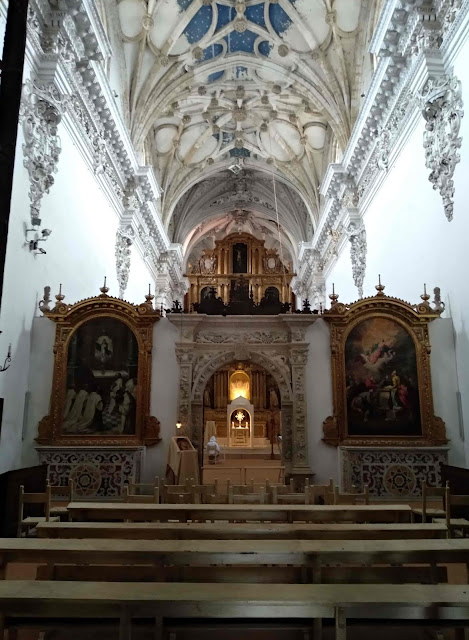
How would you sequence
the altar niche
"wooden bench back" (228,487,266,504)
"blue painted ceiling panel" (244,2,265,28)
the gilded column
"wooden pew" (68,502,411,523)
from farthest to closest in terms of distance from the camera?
the gilded column
the altar niche
"blue painted ceiling panel" (244,2,265,28)
"wooden bench back" (228,487,266,504)
"wooden pew" (68,502,411,523)

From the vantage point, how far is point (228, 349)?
35.8 ft

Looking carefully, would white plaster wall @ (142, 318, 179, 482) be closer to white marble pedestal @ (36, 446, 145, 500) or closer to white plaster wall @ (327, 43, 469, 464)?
white marble pedestal @ (36, 446, 145, 500)

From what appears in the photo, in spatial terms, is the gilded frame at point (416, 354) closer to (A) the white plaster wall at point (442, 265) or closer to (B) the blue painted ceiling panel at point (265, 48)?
(A) the white plaster wall at point (442, 265)

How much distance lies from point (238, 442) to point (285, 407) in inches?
420

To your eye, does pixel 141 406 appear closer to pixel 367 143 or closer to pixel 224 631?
pixel 224 631

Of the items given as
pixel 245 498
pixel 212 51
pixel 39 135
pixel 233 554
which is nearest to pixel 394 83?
pixel 212 51

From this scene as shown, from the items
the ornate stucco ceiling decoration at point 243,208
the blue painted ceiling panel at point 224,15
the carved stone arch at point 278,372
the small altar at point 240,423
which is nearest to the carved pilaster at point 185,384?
the carved stone arch at point 278,372

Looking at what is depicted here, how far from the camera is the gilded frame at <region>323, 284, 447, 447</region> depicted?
1009 centimetres

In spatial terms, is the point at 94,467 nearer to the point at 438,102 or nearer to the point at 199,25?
the point at 438,102

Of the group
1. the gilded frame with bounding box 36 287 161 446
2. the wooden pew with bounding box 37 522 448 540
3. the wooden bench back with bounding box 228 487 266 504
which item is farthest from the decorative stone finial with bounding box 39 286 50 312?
the wooden pew with bounding box 37 522 448 540

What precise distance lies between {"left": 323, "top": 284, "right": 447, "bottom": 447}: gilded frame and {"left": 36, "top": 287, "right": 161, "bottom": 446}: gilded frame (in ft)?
11.8

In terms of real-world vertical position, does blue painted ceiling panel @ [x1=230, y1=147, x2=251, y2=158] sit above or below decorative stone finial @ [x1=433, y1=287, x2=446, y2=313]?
above

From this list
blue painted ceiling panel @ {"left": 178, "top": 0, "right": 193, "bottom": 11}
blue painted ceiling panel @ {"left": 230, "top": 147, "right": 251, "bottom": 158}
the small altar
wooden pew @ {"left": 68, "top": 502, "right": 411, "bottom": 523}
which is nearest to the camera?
wooden pew @ {"left": 68, "top": 502, "right": 411, "bottom": 523}

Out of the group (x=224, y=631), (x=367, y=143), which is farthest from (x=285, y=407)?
(x=367, y=143)
